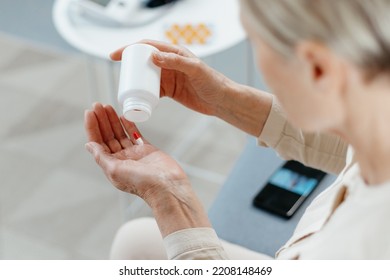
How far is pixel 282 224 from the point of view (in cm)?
134

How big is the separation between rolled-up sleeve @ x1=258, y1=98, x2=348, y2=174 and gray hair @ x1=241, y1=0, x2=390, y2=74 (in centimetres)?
50

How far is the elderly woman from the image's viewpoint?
0.68 m

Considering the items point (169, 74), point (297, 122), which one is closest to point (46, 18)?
point (169, 74)

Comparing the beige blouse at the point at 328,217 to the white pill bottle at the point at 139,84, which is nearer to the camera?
the beige blouse at the point at 328,217

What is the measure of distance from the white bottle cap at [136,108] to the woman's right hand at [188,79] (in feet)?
0.23

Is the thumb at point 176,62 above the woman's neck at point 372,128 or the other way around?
the other way around

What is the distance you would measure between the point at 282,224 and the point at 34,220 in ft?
2.79

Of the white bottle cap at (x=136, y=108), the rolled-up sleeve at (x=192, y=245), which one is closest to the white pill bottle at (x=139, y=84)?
the white bottle cap at (x=136, y=108)

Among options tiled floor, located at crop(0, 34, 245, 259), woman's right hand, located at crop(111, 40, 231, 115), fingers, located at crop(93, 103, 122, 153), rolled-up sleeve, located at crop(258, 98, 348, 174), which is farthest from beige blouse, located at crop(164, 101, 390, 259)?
tiled floor, located at crop(0, 34, 245, 259)

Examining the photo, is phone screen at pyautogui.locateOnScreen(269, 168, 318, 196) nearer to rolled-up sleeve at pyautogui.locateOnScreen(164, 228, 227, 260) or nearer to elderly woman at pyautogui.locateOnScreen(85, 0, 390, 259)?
elderly woman at pyautogui.locateOnScreen(85, 0, 390, 259)

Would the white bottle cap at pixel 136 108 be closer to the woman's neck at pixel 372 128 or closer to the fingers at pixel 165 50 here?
the fingers at pixel 165 50

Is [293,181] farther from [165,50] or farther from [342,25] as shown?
[342,25]

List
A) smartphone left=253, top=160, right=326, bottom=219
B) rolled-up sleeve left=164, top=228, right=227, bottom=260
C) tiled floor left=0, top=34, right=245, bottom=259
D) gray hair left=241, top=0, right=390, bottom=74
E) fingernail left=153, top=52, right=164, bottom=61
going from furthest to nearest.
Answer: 1. tiled floor left=0, top=34, right=245, bottom=259
2. smartphone left=253, top=160, right=326, bottom=219
3. fingernail left=153, top=52, right=164, bottom=61
4. rolled-up sleeve left=164, top=228, right=227, bottom=260
5. gray hair left=241, top=0, right=390, bottom=74

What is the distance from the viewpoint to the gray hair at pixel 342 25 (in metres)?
0.67
